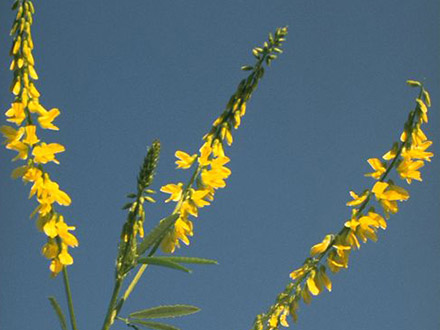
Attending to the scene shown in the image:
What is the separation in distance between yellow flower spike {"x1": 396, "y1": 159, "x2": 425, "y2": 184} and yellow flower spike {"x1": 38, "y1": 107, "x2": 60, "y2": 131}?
1.34 metres

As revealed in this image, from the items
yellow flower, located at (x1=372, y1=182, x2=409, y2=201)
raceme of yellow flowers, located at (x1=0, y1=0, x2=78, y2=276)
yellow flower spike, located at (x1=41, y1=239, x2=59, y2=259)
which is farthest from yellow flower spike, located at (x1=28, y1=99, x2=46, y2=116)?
yellow flower, located at (x1=372, y1=182, x2=409, y2=201)

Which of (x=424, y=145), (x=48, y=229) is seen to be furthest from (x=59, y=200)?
(x=424, y=145)

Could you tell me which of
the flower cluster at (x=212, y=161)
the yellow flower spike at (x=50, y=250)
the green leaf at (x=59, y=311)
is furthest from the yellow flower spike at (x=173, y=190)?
the green leaf at (x=59, y=311)

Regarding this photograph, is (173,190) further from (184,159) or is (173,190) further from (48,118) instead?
(48,118)

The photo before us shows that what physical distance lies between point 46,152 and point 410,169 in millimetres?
1384

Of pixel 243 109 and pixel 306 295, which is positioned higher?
pixel 243 109

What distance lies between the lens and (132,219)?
1.73 metres

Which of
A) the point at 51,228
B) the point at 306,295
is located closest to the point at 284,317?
the point at 306,295

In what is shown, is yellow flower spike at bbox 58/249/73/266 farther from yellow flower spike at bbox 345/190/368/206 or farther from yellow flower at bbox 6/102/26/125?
yellow flower spike at bbox 345/190/368/206

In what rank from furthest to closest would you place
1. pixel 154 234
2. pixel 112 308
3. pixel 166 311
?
pixel 166 311 → pixel 154 234 → pixel 112 308

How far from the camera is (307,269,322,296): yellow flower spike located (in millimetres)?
2084

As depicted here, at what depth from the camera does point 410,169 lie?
214 centimetres

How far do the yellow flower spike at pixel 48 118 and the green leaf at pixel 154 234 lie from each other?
51 centimetres

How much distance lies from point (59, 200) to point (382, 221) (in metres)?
1.23
